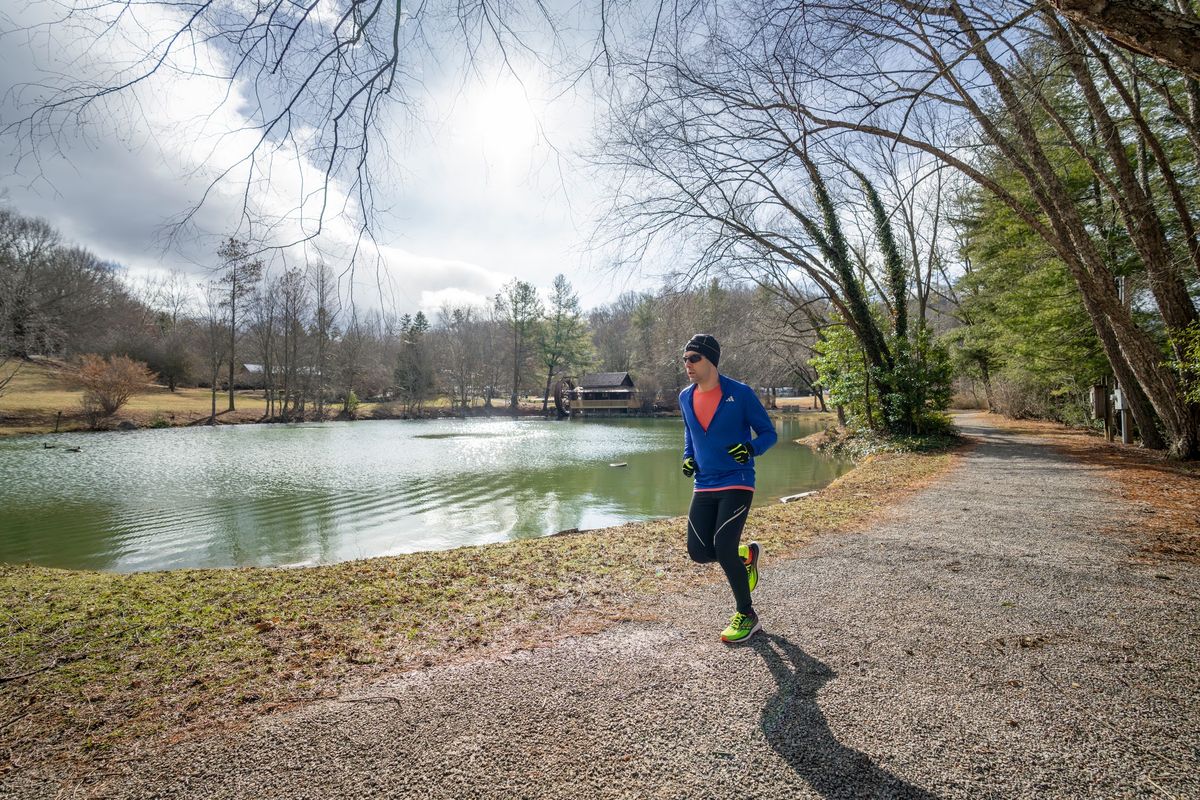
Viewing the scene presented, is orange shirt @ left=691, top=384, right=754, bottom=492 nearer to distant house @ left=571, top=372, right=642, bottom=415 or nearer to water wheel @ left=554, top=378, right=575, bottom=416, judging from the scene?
water wheel @ left=554, top=378, right=575, bottom=416

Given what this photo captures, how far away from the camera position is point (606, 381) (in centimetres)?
5378

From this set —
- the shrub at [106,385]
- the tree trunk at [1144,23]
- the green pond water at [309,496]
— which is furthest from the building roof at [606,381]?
the tree trunk at [1144,23]

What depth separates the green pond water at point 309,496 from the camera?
7.95 m

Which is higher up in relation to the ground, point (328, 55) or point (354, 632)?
point (328, 55)

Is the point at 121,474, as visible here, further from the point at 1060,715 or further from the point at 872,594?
the point at 1060,715

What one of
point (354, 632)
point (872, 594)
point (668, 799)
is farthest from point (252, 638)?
point (872, 594)

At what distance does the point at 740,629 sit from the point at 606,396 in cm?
5036

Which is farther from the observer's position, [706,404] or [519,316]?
[519,316]

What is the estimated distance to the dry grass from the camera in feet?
16.4

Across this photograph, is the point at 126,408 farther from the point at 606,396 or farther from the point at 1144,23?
the point at 1144,23

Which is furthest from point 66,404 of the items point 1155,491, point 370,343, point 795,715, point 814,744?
point 1155,491

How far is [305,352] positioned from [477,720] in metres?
43.6

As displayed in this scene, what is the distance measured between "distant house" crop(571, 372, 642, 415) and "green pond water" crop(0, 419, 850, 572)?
30216 millimetres

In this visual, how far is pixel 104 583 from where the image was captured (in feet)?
14.8
